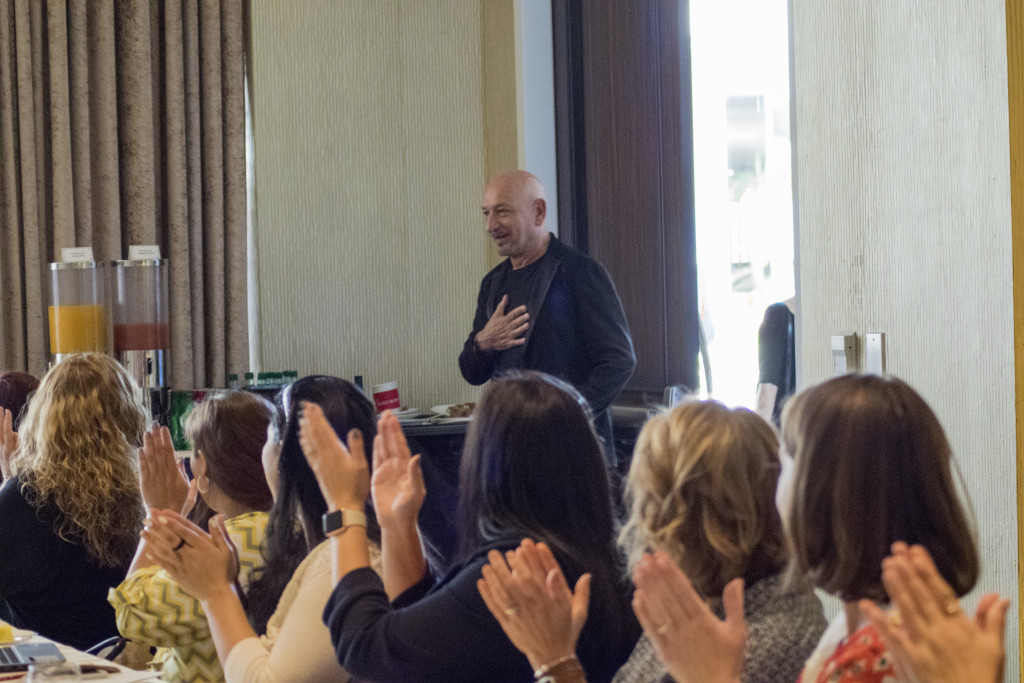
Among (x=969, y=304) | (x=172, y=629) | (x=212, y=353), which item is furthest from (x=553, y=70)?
(x=172, y=629)

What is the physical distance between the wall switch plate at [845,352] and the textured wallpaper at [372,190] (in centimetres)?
241

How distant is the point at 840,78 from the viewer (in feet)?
8.10

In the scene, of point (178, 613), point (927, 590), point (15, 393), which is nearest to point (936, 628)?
point (927, 590)

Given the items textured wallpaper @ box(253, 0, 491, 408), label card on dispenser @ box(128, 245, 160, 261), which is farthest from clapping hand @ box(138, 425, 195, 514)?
textured wallpaper @ box(253, 0, 491, 408)

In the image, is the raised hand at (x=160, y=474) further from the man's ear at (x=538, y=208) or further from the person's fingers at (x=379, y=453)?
the man's ear at (x=538, y=208)

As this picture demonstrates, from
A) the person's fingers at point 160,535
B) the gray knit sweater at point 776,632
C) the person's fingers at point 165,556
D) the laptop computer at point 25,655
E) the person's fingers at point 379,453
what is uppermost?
the person's fingers at point 379,453

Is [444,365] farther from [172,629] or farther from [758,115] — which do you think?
[172,629]

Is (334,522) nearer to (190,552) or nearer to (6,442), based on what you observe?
(190,552)

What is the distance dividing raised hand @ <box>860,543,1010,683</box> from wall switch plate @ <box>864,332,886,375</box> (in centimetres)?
144

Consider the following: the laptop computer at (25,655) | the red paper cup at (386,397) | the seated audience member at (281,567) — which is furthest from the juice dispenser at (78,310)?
the seated audience member at (281,567)

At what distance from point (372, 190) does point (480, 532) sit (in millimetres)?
3313

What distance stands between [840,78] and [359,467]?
4.66 ft

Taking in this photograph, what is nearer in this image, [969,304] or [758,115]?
[969,304]

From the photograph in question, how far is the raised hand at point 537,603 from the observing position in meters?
1.25
